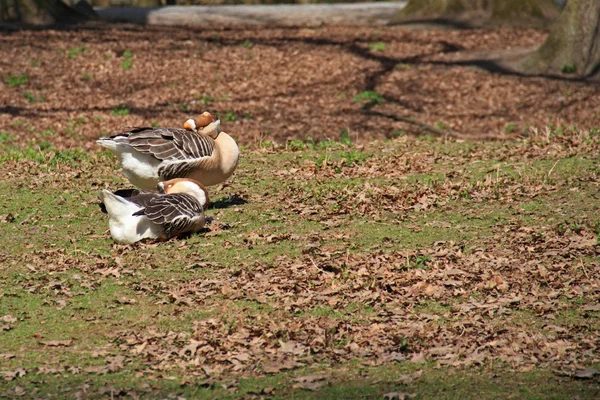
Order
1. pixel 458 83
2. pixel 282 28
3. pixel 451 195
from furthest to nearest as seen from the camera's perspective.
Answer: pixel 282 28, pixel 458 83, pixel 451 195

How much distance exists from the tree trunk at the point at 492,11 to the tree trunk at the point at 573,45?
536cm

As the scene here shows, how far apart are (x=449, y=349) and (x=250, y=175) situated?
6.53 meters

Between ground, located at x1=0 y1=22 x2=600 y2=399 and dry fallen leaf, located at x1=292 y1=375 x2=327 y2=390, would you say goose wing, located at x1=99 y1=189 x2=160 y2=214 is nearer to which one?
ground, located at x1=0 y1=22 x2=600 y2=399

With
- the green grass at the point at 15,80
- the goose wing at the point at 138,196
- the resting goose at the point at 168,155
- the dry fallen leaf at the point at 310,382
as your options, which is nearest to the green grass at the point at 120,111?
the green grass at the point at 15,80

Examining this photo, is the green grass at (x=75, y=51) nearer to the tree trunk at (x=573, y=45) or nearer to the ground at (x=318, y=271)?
the ground at (x=318, y=271)

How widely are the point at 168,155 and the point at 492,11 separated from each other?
18.9 meters

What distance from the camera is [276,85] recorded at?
68.9 feet

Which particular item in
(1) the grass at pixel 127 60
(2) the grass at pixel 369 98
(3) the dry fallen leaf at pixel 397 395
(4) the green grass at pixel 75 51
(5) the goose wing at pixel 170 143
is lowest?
(2) the grass at pixel 369 98

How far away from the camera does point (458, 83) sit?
69.8 ft

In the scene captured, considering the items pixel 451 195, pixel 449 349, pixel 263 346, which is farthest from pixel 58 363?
pixel 451 195

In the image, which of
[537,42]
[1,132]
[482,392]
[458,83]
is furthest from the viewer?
[537,42]

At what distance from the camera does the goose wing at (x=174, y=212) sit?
9102mm

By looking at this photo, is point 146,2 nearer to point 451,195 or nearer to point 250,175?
point 250,175

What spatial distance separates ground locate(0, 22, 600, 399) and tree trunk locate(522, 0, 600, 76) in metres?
2.04
